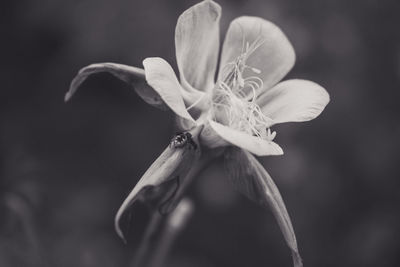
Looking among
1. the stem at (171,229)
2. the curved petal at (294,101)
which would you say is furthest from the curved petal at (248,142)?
the stem at (171,229)

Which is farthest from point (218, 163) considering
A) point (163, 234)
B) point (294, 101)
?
point (294, 101)

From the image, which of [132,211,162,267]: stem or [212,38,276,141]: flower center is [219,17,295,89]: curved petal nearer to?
[212,38,276,141]: flower center

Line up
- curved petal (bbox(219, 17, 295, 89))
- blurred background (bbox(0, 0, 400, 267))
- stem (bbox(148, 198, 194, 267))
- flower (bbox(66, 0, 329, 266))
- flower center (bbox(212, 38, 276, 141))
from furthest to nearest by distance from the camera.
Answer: blurred background (bbox(0, 0, 400, 267)), stem (bbox(148, 198, 194, 267)), curved petal (bbox(219, 17, 295, 89)), flower center (bbox(212, 38, 276, 141)), flower (bbox(66, 0, 329, 266))

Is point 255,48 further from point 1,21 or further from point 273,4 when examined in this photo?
point 1,21

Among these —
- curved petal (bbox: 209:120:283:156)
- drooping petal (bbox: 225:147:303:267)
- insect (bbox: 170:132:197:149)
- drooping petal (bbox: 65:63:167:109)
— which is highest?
drooping petal (bbox: 65:63:167:109)

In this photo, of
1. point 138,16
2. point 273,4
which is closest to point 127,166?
point 138,16

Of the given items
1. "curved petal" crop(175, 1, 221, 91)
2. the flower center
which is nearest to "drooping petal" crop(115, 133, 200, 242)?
the flower center

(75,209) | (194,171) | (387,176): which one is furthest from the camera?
(387,176)
